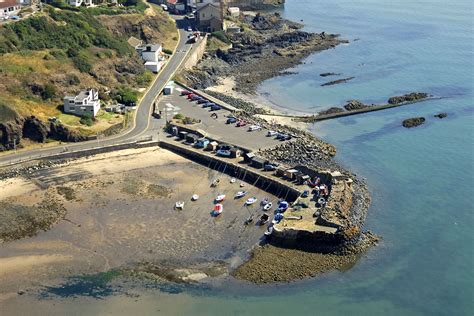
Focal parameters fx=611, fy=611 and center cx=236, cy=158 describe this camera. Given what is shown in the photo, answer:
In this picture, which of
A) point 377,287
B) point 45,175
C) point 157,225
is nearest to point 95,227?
point 157,225

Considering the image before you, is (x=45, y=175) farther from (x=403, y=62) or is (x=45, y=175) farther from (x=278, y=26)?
(x=278, y=26)

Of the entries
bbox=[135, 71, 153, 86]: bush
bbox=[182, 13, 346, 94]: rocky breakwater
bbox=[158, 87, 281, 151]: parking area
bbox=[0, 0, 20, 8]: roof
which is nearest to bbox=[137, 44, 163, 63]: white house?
bbox=[135, 71, 153, 86]: bush

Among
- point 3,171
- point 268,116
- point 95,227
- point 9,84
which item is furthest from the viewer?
point 268,116

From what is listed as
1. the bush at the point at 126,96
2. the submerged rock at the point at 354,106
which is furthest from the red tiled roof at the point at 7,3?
the submerged rock at the point at 354,106

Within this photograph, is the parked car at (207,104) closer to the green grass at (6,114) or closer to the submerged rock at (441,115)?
the green grass at (6,114)

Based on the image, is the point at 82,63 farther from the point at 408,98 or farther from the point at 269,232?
the point at 408,98

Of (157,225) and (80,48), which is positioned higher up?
(80,48)

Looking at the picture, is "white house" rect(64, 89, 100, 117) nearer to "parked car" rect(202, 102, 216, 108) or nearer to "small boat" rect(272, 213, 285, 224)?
"parked car" rect(202, 102, 216, 108)
